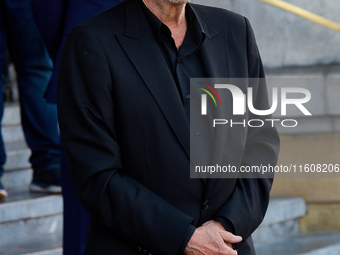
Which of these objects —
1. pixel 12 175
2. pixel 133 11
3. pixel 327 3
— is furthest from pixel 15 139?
pixel 133 11

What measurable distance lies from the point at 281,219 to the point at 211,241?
2.31m

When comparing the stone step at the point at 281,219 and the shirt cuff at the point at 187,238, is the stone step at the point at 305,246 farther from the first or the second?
the shirt cuff at the point at 187,238

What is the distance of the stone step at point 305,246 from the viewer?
3.39m

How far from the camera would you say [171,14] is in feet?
5.68

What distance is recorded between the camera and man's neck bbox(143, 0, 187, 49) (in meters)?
1.71

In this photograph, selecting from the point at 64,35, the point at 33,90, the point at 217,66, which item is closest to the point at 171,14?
the point at 217,66

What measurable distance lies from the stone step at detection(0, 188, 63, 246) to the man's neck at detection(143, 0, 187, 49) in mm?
1907

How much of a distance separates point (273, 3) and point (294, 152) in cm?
100

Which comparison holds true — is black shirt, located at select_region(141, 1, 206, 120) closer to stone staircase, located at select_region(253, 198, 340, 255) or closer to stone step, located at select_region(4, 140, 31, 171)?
stone staircase, located at select_region(253, 198, 340, 255)

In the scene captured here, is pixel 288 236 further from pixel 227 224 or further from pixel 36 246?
pixel 227 224

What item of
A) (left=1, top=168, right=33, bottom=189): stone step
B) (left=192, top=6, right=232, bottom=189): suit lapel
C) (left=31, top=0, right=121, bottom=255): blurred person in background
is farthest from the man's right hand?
(left=1, top=168, right=33, bottom=189): stone step

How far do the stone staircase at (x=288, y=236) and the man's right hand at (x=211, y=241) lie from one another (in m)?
1.85

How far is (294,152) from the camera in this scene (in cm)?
387

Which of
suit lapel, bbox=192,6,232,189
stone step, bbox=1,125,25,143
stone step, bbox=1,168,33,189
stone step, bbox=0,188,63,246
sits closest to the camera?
suit lapel, bbox=192,6,232,189
